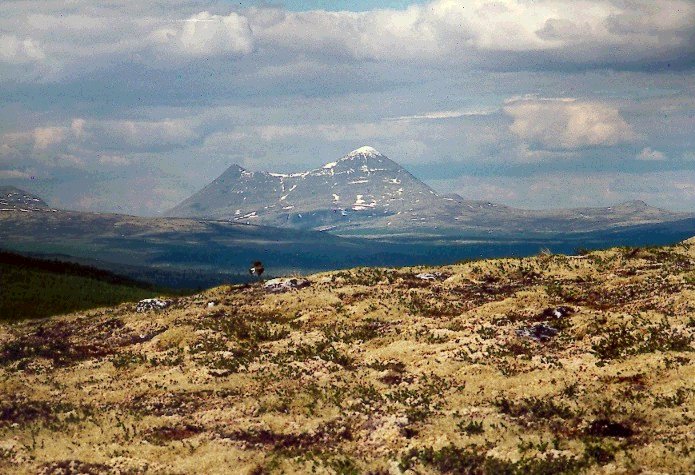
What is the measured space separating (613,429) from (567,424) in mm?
1941

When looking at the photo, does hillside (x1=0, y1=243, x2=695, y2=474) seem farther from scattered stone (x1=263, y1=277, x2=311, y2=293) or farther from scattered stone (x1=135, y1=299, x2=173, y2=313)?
scattered stone (x1=135, y1=299, x2=173, y2=313)

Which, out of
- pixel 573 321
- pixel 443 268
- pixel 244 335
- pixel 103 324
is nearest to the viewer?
pixel 573 321

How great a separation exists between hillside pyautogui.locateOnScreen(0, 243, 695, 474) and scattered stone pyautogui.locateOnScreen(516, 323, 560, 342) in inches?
5.2

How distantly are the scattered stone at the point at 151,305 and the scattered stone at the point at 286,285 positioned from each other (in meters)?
8.63

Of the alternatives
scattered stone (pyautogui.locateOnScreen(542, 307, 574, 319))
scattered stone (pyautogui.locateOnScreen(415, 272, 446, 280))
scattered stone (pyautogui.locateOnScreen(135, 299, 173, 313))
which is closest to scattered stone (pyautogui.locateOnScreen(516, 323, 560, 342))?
scattered stone (pyautogui.locateOnScreen(542, 307, 574, 319))

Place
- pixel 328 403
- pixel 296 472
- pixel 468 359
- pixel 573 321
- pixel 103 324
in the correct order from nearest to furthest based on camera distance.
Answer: pixel 296 472 → pixel 328 403 → pixel 468 359 → pixel 573 321 → pixel 103 324

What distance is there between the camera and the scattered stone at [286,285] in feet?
210

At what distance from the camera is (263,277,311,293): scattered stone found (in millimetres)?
64044

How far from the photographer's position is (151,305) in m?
65.6

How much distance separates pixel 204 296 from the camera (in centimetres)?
6738

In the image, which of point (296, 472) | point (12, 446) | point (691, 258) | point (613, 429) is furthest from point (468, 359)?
point (691, 258)

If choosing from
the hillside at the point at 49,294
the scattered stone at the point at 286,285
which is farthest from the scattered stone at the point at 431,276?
the hillside at the point at 49,294

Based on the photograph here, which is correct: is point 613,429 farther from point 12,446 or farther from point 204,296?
point 204,296

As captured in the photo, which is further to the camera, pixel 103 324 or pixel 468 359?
pixel 103 324
